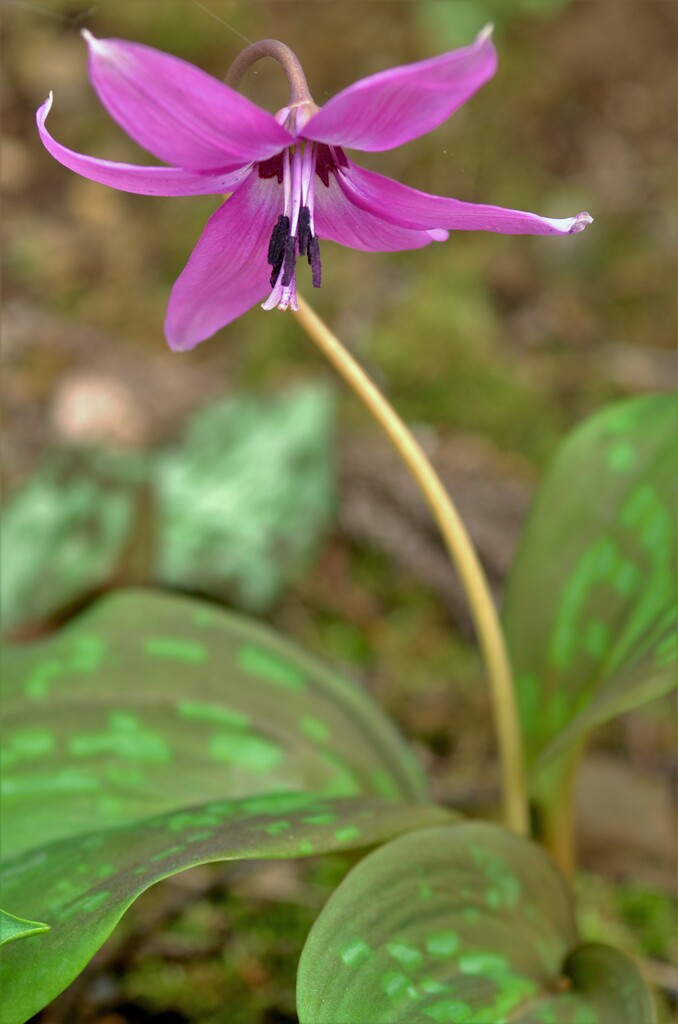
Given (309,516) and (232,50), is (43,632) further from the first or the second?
(232,50)

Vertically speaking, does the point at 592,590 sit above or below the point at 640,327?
above

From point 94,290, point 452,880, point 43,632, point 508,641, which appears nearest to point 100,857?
point 452,880

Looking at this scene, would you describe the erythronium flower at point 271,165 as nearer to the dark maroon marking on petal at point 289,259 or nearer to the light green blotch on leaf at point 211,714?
the dark maroon marking on petal at point 289,259

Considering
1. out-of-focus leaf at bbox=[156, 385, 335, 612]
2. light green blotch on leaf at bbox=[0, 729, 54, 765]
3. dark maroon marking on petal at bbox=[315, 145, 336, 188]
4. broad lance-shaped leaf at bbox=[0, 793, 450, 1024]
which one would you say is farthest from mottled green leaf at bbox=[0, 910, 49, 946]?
A: out-of-focus leaf at bbox=[156, 385, 335, 612]

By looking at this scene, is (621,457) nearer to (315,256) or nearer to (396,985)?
(315,256)

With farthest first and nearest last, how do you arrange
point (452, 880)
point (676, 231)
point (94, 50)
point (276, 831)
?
point (676, 231) → point (452, 880) → point (276, 831) → point (94, 50)

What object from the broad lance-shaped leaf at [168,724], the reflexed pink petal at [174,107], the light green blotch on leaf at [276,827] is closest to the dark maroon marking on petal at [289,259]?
the reflexed pink petal at [174,107]

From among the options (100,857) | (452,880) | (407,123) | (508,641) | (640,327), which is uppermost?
(407,123)
